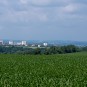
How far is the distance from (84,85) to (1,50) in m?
69.6

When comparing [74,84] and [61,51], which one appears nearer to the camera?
[74,84]

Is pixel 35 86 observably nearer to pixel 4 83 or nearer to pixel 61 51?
pixel 4 83

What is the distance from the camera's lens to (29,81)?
55.5 feet

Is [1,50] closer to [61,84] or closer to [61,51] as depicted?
[61,51]

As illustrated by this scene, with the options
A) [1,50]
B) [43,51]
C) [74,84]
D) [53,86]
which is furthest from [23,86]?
[1,50]

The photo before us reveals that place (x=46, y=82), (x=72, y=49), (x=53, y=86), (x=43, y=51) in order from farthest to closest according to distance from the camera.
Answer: (x=72, y=49)
(x=43, y=51)
(x=46, y=82)
(x=53, y=86)

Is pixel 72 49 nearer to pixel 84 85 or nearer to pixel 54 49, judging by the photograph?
pixel 54 49

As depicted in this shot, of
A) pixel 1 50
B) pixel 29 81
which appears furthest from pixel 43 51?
pixel 29 81

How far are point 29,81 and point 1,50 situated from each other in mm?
67973

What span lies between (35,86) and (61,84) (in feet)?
4.01

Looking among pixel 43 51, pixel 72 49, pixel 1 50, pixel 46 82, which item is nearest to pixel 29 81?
pixel 46 82

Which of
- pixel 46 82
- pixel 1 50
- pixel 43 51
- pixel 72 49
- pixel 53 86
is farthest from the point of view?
pixel 1 50

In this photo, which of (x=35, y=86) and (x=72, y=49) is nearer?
(x=35, y=86)

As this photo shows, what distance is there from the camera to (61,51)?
70.0 metres
